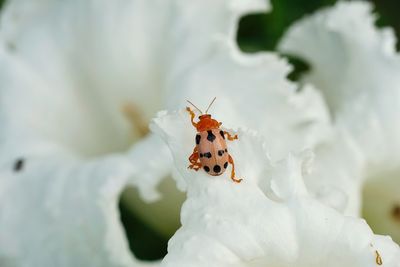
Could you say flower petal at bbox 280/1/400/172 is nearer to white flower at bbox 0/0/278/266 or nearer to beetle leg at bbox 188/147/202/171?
white flower at bbox 0/0/278/266

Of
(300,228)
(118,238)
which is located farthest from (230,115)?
(300,228)

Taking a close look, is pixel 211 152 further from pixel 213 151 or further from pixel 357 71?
pixel 357 71

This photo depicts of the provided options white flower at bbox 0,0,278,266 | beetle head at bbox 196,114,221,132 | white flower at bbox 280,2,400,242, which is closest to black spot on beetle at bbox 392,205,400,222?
white flower at bbox 280,2,400,242

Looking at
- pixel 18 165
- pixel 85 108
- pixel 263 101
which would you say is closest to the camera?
pixel 263 101

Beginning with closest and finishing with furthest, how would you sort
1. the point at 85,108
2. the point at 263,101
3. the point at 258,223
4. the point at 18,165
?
1. the point at 258,223
2. the point at 263,101
3. the point at 18,165
4. the point at 85,108

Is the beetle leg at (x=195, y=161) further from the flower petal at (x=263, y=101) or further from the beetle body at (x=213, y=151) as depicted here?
the flower petal at (x=263, y=101)

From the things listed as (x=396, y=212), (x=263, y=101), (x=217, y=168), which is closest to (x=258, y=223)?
(x=217, y=168)

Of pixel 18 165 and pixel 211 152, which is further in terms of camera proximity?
pixel 18 165
